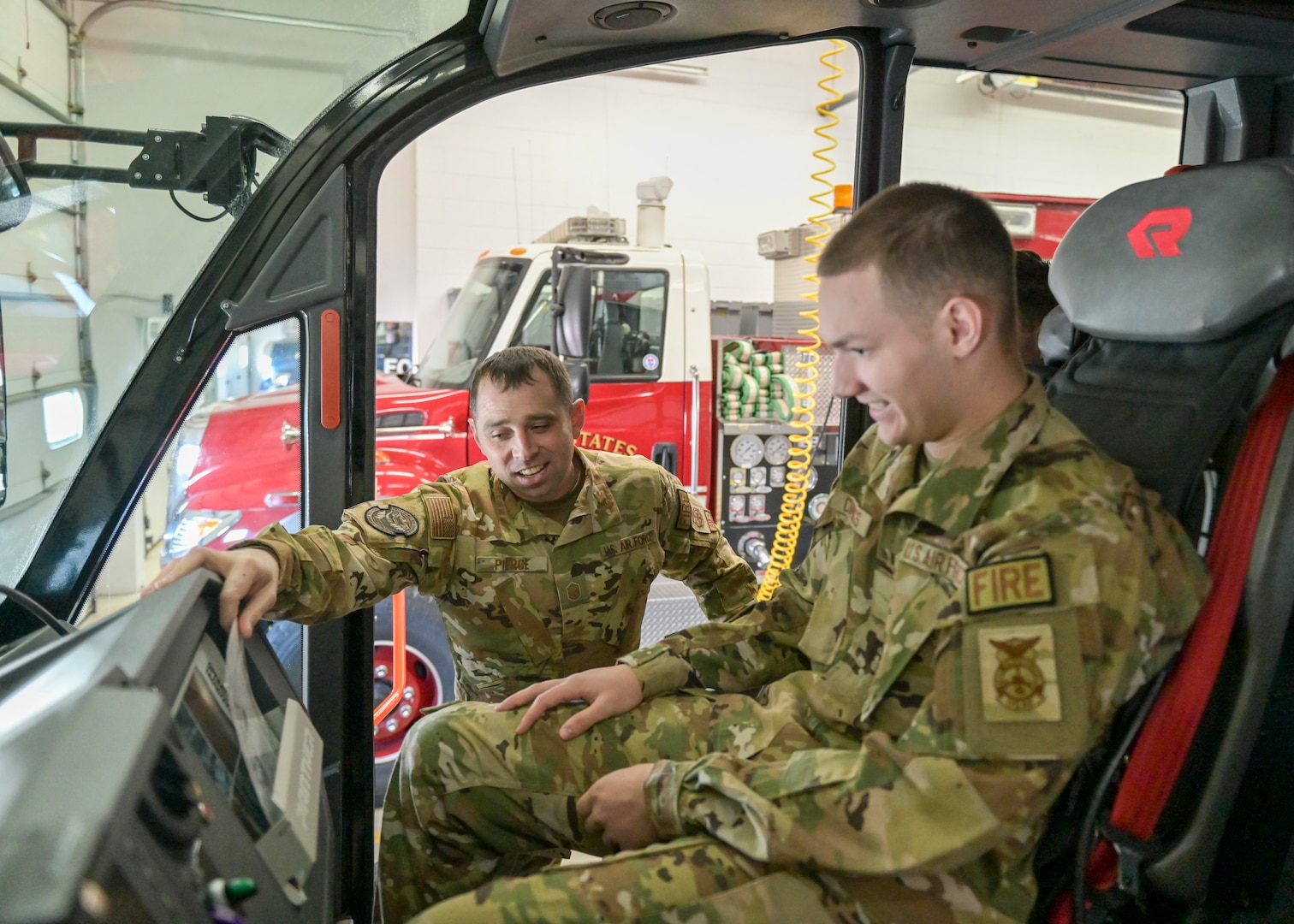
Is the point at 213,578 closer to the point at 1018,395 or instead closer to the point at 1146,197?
the point at 1018,395

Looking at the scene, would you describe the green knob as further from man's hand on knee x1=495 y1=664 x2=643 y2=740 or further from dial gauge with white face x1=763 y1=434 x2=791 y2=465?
dial gauge with white face x1=763 y1=434 x2=791 y2=465

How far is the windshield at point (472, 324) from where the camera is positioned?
416 centimetres

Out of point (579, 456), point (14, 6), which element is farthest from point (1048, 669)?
point (14, 6)

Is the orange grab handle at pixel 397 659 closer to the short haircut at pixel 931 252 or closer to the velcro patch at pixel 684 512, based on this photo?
the velcro patch at pixel 684 512

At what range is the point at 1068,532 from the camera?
1081mm

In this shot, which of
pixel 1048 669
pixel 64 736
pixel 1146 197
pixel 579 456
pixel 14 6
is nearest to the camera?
pixel 64 736

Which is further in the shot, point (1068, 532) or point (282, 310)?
point (282, 310)

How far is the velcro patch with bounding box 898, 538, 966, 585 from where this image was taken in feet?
3.82

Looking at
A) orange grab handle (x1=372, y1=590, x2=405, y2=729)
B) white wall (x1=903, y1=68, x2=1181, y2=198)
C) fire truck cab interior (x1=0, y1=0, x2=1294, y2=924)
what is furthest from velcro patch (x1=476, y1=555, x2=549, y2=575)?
white wall (x1=903, y1=68, x2=1181, y2=198)

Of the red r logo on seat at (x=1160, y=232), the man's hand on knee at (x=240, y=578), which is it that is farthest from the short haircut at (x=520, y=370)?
the red r logo on seat at (x=1160, y=232)

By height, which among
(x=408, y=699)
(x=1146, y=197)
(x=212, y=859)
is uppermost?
(x=1146, y=197)

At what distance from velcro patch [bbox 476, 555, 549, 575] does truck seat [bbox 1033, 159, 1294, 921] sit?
1.07 meters

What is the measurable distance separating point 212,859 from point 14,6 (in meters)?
1.47

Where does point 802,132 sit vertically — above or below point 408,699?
above
